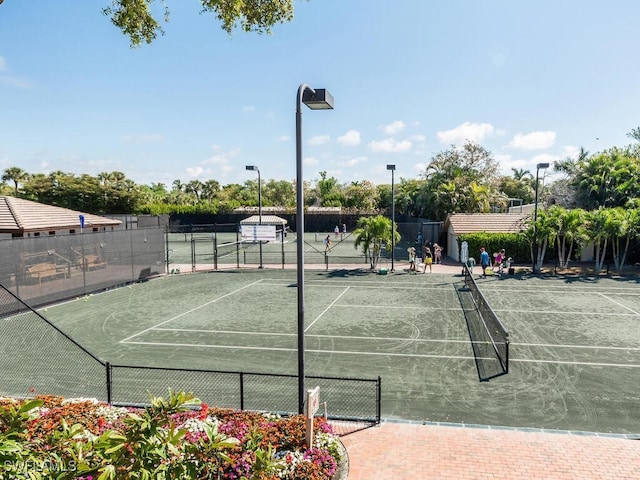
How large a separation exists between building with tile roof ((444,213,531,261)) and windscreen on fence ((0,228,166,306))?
2349 cm

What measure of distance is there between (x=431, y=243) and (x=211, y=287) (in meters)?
22.2

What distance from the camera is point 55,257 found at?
77.3ft

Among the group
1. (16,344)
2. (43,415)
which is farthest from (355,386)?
(16,344)

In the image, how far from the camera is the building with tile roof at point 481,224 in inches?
1503

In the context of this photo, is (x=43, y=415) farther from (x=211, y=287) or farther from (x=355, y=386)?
(x=211, y=287)

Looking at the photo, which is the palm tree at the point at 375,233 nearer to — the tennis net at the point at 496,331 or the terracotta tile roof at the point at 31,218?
the tennis net at the point at 496,331

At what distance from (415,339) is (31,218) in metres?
23.6

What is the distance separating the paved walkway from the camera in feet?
27.4

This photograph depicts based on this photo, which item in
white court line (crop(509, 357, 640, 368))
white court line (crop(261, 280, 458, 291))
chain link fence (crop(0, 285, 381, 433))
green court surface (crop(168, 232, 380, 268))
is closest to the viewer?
chain link fence (crop(0, 285, 381, 433))

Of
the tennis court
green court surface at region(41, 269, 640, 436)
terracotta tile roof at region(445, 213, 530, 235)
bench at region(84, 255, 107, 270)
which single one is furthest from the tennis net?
bench at region(84, 255, 107, 270)

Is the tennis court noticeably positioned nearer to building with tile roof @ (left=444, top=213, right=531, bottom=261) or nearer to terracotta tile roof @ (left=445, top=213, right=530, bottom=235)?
building with tile roof @ (left=444, top=213, right=531, bottom=261)

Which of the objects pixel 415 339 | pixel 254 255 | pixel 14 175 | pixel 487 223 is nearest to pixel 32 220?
pixel 254 255

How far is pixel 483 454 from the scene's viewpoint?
902cm

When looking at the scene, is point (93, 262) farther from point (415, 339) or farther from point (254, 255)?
point (415, 339)
